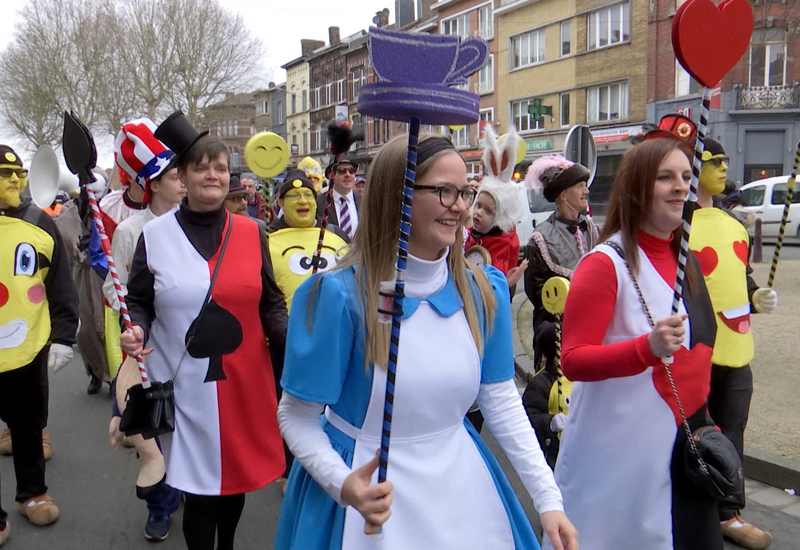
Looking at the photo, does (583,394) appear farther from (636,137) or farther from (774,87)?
(774,87)

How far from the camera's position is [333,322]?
1868 millimetres

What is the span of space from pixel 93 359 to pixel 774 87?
25.5 metres

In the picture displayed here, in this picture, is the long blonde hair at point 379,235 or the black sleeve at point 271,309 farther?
the black sleeve at point 271,309

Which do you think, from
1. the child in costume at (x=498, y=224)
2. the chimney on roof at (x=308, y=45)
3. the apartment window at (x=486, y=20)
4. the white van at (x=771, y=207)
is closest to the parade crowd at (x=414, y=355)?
the child in costume at (x=498, y=224)

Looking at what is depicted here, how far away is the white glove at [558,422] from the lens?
3.41 meters

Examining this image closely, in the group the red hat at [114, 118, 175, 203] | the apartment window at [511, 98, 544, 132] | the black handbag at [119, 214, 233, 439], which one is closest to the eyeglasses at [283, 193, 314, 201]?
the red hat at [114, 118, 175, 203]

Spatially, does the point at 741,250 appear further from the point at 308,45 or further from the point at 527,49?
the point at 308,45

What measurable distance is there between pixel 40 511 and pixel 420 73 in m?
3.76

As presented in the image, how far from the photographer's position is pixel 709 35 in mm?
2250

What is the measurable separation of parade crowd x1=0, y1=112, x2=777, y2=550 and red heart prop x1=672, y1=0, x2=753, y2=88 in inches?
16.3

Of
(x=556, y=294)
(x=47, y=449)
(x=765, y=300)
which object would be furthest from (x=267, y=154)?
(x=765, y=300)

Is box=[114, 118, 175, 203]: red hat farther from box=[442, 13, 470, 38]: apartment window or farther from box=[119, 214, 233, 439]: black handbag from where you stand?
box=[442, 13, 470, 38]: apartment window

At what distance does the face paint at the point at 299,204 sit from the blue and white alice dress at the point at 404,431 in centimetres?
272

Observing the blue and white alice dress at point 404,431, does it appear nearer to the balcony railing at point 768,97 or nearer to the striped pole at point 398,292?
the striped pole at point 398,292
